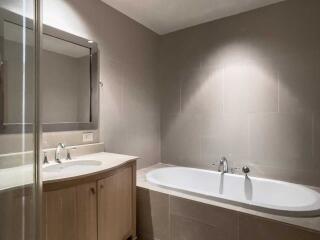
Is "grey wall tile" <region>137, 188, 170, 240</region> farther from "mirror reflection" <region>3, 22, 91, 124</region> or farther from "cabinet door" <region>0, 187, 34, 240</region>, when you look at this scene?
"cabinet door" <region>0, 187, 34, 240</region>

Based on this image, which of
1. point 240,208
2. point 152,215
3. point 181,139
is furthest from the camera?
point 181,139

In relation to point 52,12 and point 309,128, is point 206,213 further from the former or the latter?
point 52,12

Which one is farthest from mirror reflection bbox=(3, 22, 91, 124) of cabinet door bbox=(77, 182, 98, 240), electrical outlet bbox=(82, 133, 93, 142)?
cabinet door bbox=(77, 182, 98, 240)

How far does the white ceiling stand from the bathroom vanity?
1.65 meters

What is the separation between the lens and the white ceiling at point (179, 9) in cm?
221

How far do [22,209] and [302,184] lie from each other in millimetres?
2438

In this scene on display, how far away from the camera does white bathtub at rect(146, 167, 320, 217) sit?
1.54 metres

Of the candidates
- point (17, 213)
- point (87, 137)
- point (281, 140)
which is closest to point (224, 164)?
point (281, 140)

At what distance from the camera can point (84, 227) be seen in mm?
1344

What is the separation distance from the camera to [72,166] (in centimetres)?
172

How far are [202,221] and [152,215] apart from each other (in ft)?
1.64

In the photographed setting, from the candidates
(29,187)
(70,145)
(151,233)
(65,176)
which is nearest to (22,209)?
(29,187)

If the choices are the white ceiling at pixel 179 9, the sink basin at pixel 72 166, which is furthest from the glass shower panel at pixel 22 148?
the white ceiling at pixel 179 9

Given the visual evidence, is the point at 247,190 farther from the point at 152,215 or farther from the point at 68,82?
the point at 68,82
